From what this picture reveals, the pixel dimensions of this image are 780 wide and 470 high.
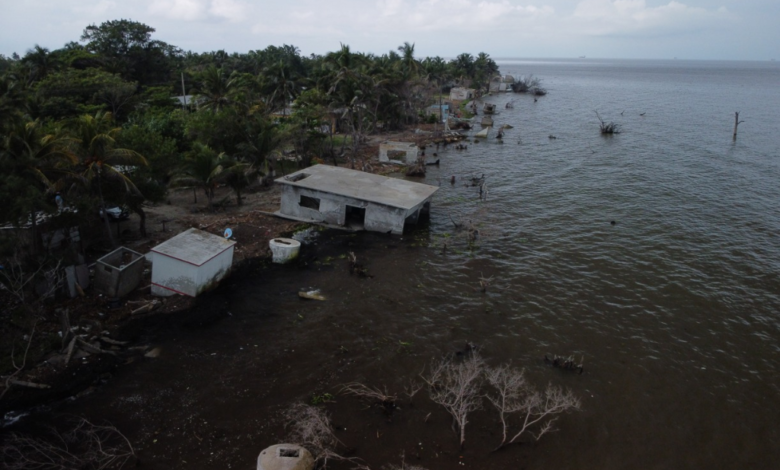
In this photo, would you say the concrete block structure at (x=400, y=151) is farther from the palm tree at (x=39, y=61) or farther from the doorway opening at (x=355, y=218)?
the palm tree at (x=39, y=61)

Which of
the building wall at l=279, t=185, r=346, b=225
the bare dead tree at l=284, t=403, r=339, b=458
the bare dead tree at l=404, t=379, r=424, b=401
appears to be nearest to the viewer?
the bare dead tree at l=284, t=403, r=339, b=458

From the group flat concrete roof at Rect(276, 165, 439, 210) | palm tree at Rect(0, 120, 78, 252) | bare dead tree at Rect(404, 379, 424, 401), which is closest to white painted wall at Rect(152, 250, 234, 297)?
palm tree at Rect(0, 120, 78, 252)

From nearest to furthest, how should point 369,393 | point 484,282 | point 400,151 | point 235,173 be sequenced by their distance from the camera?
point 369,393, point 484,282, point 235,173, point 400,151

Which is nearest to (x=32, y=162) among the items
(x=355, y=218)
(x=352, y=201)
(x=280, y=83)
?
(x=352, y=201)

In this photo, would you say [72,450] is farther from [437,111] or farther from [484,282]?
[437,111]

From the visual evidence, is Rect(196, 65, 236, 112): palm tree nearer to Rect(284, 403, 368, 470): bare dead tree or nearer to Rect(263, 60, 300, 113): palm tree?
Rect(263, 60, 300, 113): palm tree

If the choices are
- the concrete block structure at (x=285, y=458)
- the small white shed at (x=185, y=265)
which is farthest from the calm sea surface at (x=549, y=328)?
the small white shed at (x=185, y=265)

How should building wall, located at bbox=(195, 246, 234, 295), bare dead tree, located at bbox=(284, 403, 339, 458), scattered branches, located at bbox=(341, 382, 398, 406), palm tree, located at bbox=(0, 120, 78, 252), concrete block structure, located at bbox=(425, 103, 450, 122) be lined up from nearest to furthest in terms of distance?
bare dead tree, located at bbox=(284, 403, 339, 458), scattered branches, located at bbox=(341, 382, 398, 406), palm tree, located at bbox=(0, 120, 78, 252), building wall, located at bbox=(195, 246, 234, 295), concrete block structure, located at bbox=(425, 103, 450, 122)
